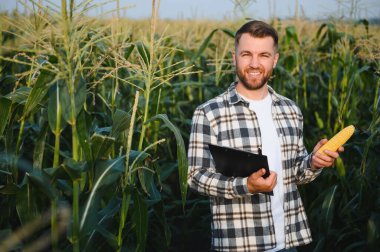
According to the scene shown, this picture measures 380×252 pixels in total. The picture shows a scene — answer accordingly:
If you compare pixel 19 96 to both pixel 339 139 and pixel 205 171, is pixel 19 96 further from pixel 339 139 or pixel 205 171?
pixel 339 139

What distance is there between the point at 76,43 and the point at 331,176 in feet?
8.93

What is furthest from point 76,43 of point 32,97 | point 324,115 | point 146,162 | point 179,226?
point 324,115

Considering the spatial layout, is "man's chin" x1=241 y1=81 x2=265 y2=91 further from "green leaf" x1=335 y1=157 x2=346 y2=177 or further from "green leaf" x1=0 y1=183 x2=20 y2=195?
"green leaf" x1=335 y1=157 x2=346 y2=177

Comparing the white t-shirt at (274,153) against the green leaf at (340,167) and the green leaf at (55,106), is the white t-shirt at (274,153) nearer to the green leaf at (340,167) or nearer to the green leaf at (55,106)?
the green leaf at (55,106)

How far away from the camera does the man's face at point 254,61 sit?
2516 mm

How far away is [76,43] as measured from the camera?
6.06 feet

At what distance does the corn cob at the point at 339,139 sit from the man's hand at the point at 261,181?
363 mm

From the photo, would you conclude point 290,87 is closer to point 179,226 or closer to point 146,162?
point 179,226

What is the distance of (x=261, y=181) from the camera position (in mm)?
2125

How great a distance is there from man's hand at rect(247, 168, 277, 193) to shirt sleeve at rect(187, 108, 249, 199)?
0.10 metres

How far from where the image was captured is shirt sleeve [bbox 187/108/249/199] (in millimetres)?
2318

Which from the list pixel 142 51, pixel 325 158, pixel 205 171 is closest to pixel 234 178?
pixel 205 171

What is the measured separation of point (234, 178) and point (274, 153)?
346mm

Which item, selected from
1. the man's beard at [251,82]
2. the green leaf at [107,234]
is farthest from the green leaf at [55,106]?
the man's beard at [251,82]
